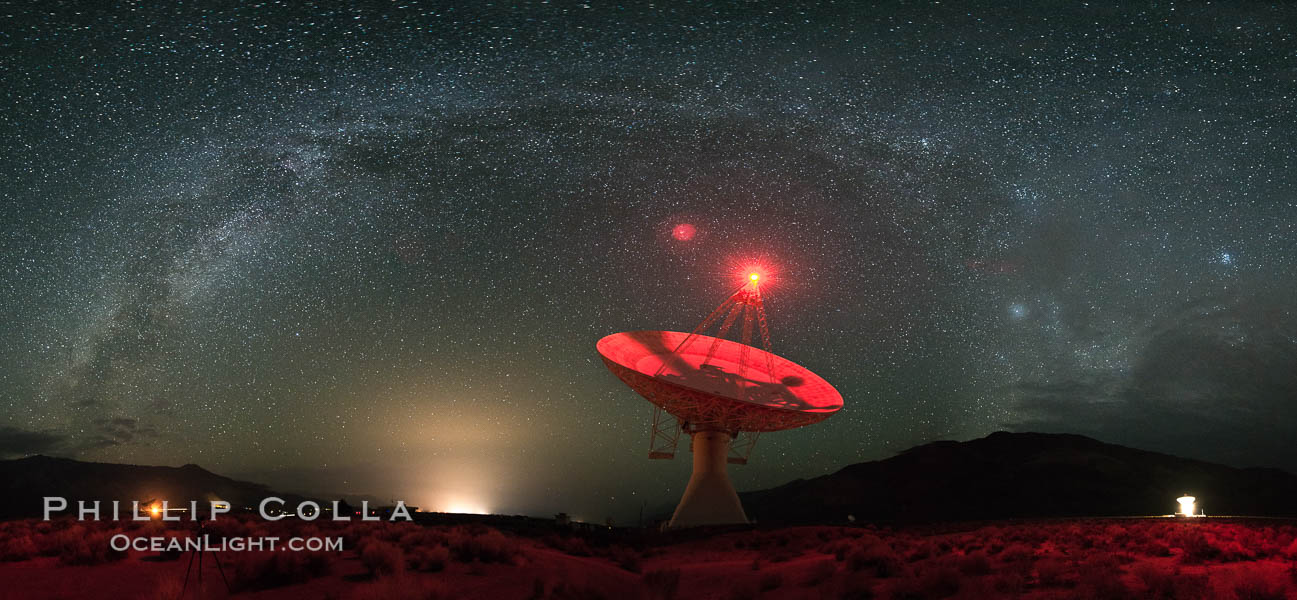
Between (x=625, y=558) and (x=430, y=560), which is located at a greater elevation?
(x=430, y=560)

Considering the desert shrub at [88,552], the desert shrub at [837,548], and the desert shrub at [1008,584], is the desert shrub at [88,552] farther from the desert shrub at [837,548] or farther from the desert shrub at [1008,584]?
the desert shrub at [837,548]

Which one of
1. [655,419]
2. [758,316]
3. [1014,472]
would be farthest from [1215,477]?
[655,419]

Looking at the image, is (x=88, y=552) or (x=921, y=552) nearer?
(x=88, y=552)

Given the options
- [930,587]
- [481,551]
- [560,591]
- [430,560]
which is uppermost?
Answer: [430,560]

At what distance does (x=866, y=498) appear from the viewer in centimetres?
11106

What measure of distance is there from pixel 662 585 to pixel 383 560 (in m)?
5.41

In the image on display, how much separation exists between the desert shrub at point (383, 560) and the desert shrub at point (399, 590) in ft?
3.11

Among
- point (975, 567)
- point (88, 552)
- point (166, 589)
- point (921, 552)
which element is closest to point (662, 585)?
point (975, 567)

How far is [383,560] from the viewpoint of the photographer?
12.7 m

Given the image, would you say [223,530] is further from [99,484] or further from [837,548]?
[99,484]

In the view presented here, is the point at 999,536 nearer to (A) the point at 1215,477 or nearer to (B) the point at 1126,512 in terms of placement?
(B) the point at 1126,512

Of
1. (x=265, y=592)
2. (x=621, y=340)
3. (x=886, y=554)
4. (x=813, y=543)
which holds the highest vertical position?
(x=621, y=340)

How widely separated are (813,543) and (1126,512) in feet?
245

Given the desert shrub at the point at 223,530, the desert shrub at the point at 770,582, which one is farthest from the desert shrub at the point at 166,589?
the desert shrub at the point at 770,582
